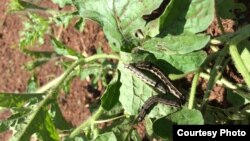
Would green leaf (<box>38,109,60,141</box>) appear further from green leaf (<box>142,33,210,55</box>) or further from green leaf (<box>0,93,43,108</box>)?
green leaf (<box>142,33,210,55</box>)

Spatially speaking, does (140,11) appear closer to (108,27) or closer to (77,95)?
→ (108,27)

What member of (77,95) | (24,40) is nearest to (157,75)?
(24,40)


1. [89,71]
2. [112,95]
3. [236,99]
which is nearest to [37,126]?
[112,95]

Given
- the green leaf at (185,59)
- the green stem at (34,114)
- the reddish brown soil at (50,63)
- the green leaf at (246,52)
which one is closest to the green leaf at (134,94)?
the green leaf at (185,59)

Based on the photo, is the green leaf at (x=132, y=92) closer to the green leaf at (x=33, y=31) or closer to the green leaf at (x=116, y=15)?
the green leaf at (x=116, y=15)

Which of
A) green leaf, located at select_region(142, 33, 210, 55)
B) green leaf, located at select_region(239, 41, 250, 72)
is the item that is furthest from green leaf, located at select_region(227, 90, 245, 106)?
green leaf, located at select_region(142, 33, 210, 55)
